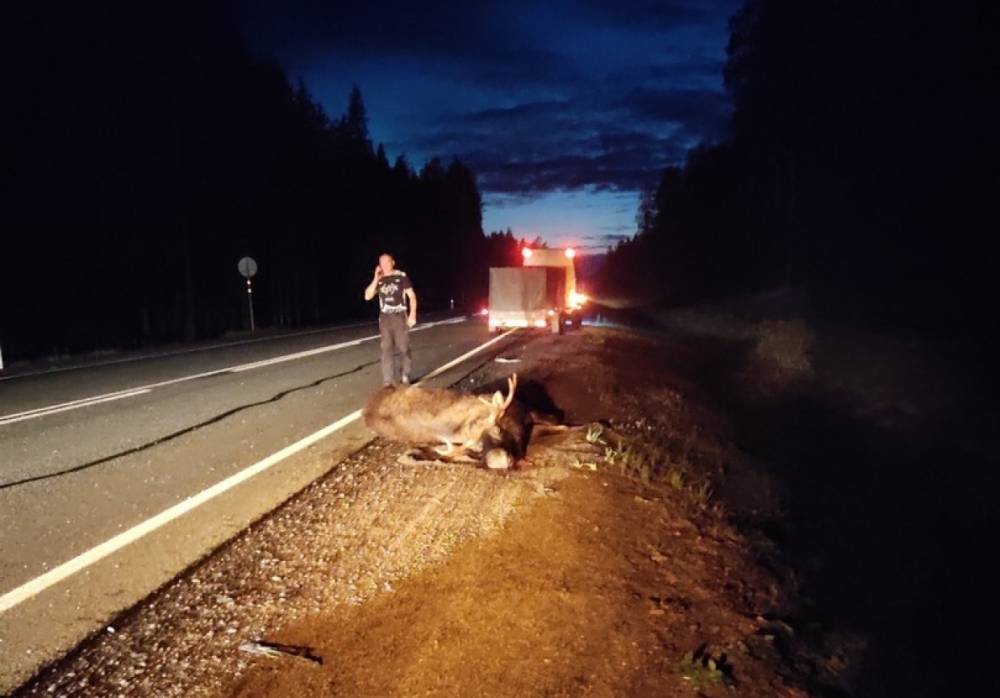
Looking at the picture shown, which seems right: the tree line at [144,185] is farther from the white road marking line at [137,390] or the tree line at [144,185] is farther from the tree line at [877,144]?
the tree line at [877,144]

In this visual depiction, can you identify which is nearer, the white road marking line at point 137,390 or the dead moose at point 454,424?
the dead moose at point 454,424

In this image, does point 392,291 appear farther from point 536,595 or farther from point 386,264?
point 536,595

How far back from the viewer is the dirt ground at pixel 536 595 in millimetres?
3707

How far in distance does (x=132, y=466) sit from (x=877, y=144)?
3315 cm

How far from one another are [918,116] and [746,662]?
3082 cm

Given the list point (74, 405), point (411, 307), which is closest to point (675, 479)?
point (411, 307)

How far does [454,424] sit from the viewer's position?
24.5ft

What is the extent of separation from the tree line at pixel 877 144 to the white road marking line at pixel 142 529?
22795 mm

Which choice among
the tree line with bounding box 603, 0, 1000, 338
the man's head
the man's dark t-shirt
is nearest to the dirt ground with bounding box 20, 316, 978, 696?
the man's dark t-shirt

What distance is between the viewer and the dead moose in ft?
22.9

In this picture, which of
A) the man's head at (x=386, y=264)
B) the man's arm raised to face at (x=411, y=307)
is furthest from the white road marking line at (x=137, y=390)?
the man's arm raised to face at (x=411, y=307)

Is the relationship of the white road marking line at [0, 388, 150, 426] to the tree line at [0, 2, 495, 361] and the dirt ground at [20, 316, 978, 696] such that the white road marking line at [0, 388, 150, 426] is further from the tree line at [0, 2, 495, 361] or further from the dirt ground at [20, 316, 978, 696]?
the tree line at [0, 2, 495, 361]

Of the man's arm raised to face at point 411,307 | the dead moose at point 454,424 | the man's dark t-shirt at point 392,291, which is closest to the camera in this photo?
the dead moose at point 454,424

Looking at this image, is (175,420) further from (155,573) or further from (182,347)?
(182,347)
